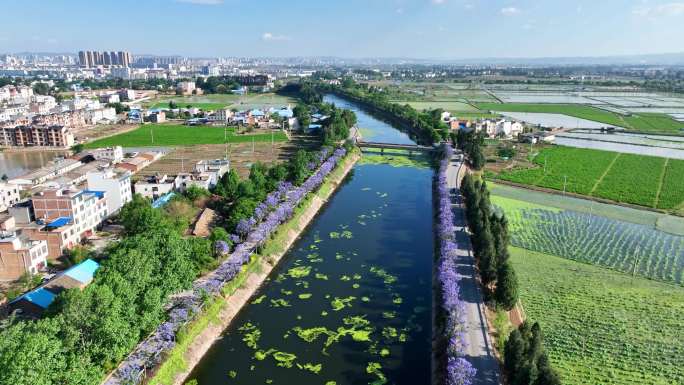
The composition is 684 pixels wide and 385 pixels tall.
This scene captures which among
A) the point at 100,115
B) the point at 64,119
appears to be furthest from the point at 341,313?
the point at 100,115

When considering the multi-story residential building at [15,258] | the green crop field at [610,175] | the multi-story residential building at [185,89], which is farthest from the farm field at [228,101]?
the multi-story residential building at [15,258]

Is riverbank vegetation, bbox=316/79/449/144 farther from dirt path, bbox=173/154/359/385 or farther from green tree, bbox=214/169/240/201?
dirt path, bbox=173/154/359/385

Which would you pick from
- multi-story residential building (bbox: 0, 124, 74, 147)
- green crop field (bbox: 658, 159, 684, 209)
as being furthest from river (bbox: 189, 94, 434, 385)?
multi-story residential building (bbox: 0, 124, 74, 147)

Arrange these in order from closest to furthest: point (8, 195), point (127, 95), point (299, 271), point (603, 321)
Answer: point (603, 321) → point (299, 271) → point (8, 195) → point (127, 95)

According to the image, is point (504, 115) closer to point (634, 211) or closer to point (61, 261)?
point (634, 211)

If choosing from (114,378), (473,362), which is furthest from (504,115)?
(114,378)

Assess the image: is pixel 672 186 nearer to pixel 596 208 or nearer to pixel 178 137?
pixel 596 208
